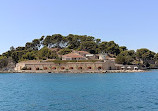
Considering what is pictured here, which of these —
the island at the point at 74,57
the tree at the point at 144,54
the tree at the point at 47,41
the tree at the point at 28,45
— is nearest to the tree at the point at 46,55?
the island at the point at 74,57

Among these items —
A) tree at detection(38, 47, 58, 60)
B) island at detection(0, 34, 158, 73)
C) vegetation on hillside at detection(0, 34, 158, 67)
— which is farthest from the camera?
vegetation on hillside at detection(0, 34, 158, 67)

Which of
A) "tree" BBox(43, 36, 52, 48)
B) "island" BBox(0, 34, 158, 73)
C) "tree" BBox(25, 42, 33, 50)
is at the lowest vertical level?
"island" BBox(0, 34, 158, 73)

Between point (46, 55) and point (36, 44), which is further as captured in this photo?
point (36, 44)

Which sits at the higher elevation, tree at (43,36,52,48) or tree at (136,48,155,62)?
tree at (43,36,52,48)

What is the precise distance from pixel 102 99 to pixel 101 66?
4890 cm

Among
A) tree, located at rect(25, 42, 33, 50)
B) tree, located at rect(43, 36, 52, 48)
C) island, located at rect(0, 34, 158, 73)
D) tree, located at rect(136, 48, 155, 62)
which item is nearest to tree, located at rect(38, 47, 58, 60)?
island, located at rect(0, 34, 158, 73)

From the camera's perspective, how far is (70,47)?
108688 mm

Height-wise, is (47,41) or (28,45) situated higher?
(47,41)

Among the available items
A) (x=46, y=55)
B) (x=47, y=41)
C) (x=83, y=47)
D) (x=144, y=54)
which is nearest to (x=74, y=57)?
(x=46, y=55)

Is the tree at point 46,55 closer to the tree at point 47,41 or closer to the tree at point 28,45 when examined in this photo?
the tree at point 47,41

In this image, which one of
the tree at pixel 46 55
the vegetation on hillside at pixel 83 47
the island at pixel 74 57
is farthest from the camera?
the vegetation on hillside at pixel 83 47

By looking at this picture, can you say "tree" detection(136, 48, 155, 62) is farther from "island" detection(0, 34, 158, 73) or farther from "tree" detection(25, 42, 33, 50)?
"tree" detection(25, 42, 33, 50)

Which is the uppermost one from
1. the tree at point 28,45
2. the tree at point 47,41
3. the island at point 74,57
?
the tree at point 47,41

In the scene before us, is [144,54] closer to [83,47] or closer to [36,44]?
[83,47]
